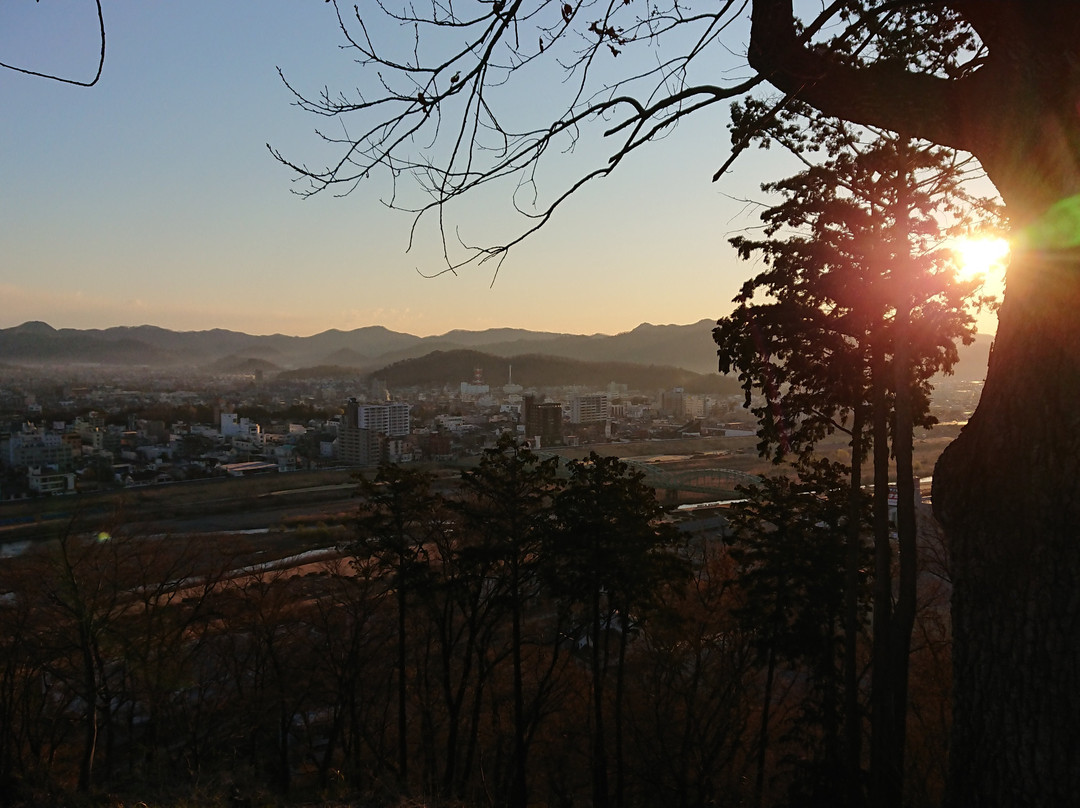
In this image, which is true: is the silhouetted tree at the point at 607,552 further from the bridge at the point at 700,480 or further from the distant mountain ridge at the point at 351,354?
the distant mountain ridge at the point at 351,354

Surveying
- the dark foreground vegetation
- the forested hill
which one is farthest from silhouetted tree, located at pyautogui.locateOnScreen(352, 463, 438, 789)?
the forested hill

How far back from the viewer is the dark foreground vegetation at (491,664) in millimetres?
7762

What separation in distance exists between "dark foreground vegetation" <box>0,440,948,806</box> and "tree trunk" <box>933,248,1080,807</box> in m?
5.06

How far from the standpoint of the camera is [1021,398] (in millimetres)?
1533

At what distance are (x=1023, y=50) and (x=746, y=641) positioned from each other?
8656 mm

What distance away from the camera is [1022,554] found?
1.50 m

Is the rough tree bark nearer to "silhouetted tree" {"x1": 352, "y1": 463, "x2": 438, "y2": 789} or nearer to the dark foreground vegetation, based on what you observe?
the dark foreground vegetation

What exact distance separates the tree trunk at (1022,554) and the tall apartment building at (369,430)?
39.1m

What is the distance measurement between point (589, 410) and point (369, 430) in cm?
2108

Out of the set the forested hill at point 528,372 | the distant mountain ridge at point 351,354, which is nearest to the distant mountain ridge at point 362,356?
the distant mountain ridge at point 351,354

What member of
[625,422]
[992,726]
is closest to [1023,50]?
[992,726]

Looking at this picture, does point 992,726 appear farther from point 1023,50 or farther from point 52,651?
point 52,651

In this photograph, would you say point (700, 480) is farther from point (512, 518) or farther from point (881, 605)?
point (881, 605)

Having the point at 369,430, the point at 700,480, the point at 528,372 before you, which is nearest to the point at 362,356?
the point at 528,372
